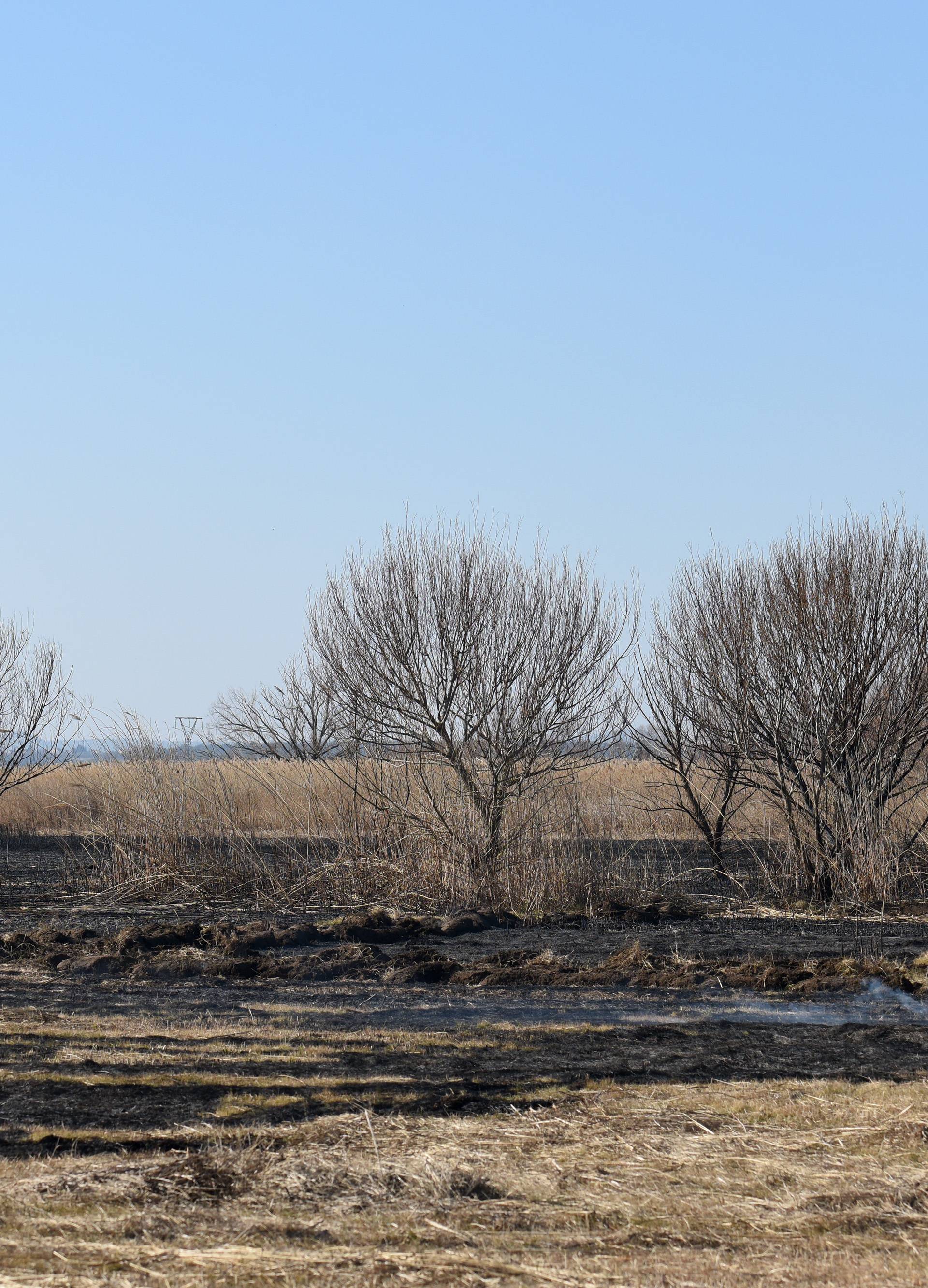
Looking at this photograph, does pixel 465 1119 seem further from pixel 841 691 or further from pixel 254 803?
pixel 254 803

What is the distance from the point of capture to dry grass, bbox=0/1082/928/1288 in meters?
3.63

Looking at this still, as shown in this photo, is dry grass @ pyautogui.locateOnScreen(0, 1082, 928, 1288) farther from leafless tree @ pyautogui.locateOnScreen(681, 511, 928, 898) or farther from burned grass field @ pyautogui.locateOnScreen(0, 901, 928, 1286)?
leafless tree @ pyautogui.locateOnScreen(681, 511, 928, 898)

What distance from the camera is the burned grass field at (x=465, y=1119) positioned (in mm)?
3783

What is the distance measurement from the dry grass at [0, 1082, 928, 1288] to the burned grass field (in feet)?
0.04

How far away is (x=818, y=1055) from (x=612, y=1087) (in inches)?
59.6

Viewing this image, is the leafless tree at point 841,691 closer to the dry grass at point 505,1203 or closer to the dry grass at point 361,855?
the dry grass at point 361,855

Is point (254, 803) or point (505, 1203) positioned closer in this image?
point (505, 1203)

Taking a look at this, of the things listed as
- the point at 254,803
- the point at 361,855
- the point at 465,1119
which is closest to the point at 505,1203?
the point at 465,1119

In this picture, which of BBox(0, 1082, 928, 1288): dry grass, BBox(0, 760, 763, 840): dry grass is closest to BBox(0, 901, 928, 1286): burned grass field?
BBox(0, 1082, 928, 1288): dry grass

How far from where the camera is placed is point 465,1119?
533cm

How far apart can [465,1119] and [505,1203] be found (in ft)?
3.56

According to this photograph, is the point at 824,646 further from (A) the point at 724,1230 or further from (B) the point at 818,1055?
(A) the point at 724,1230

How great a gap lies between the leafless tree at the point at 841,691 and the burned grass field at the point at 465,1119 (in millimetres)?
3980

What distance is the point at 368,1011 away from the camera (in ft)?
26.7
